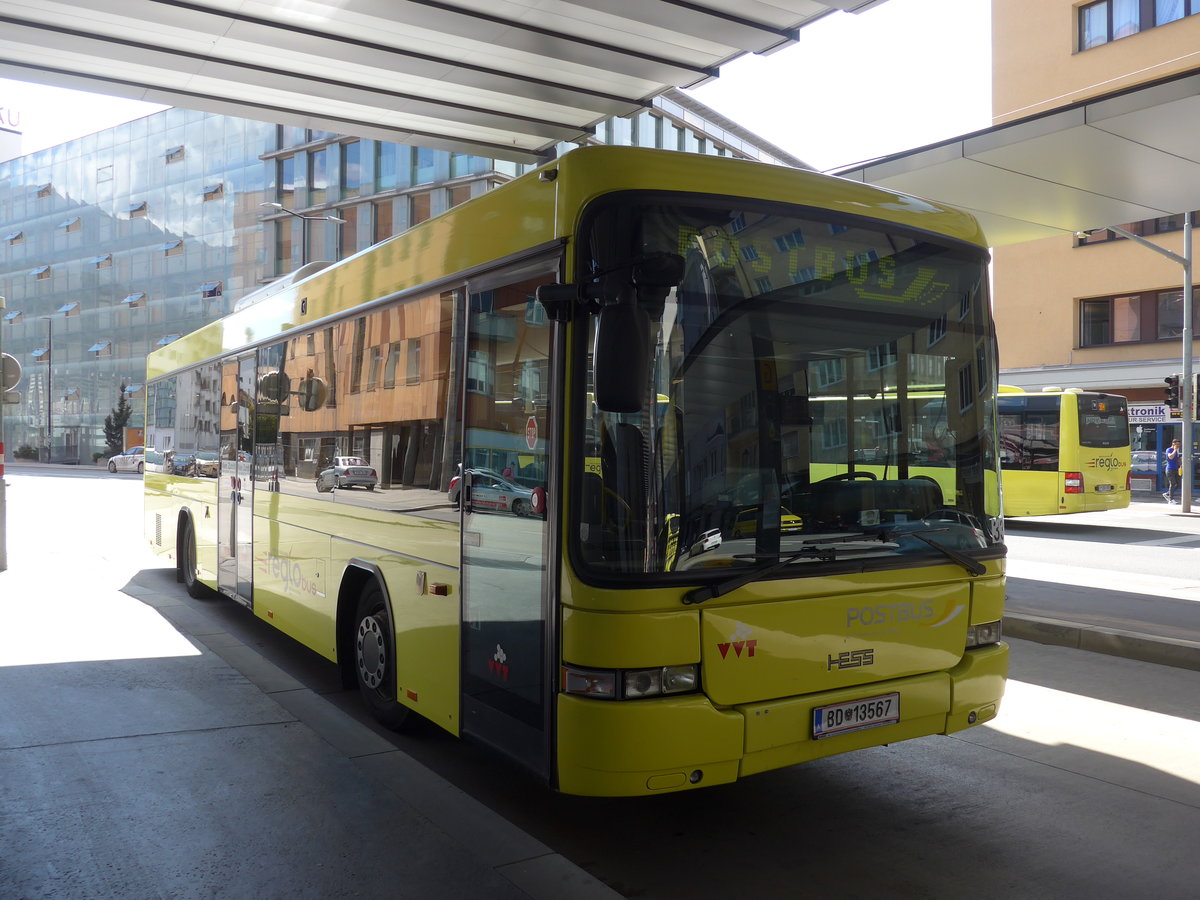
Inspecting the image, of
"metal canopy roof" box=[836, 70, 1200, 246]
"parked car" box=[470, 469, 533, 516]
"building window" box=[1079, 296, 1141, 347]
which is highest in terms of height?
"building window" box=[1079, 296, 1141, 347]

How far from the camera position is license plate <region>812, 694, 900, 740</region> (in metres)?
4.45

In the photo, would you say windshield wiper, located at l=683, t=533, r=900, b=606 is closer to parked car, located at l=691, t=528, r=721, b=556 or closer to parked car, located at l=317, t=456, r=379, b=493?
parked car, located at l=691, t=528, r=721, b=556

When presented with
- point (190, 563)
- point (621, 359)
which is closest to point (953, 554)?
point (621, 359)

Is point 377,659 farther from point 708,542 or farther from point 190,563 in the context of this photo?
point 190,563

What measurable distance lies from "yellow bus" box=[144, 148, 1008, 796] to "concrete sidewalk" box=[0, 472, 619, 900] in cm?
42

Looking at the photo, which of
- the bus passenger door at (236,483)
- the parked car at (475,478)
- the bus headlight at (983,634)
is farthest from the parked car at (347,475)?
the bus headlight at (983,634)

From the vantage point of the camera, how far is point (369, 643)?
629cm

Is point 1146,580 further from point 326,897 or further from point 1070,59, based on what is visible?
point 1070,59

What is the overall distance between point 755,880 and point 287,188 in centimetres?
5457

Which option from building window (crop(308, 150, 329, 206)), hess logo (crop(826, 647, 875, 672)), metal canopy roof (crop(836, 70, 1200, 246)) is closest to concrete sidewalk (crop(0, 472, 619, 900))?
hess logo (crop(826, 647, 875, 672))

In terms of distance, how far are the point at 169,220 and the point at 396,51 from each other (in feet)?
210

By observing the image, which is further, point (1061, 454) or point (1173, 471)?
point (1173, 471)

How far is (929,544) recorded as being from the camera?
479 centimetres

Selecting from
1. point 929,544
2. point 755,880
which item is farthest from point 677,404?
point 755,880
